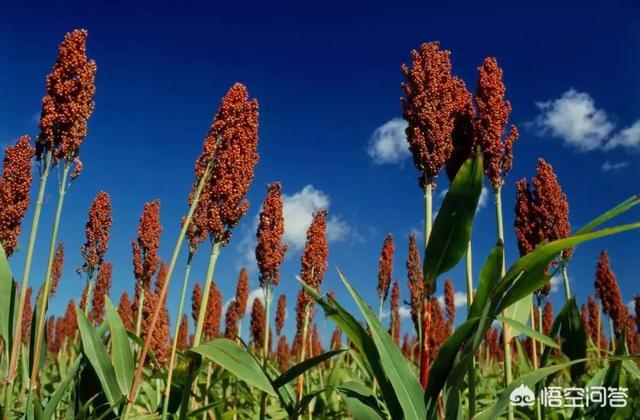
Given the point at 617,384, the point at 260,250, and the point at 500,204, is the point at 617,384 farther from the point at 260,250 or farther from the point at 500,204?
the point at 260,250

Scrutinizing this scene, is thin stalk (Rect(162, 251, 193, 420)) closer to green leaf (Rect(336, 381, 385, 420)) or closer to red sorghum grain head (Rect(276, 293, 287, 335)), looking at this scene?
green leaf (Rect(336, 381, 385, 420))

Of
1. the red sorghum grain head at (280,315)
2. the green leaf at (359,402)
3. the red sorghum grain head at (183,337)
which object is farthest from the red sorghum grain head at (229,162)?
the red sorghum grain head at (280,315)

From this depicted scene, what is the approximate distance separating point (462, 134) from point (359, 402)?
2206 millimetres

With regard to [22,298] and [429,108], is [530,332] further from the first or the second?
[22,298]

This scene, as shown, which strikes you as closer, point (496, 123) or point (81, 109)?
point (81, 109)

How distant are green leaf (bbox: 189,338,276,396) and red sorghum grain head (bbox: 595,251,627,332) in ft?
27.6

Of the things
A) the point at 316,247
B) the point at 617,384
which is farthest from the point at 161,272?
the point at 617,384

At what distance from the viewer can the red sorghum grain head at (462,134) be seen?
351 cm

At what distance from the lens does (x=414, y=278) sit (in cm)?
847

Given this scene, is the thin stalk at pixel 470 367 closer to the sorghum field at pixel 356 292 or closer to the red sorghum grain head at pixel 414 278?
the sorghum field at pixel 356 292

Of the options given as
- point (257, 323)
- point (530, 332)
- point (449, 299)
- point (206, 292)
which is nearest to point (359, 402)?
point (530, 332)

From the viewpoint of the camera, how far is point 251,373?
200 centimetres

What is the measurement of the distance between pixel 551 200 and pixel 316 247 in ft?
7.24

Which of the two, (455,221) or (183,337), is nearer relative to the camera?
(455,221)
